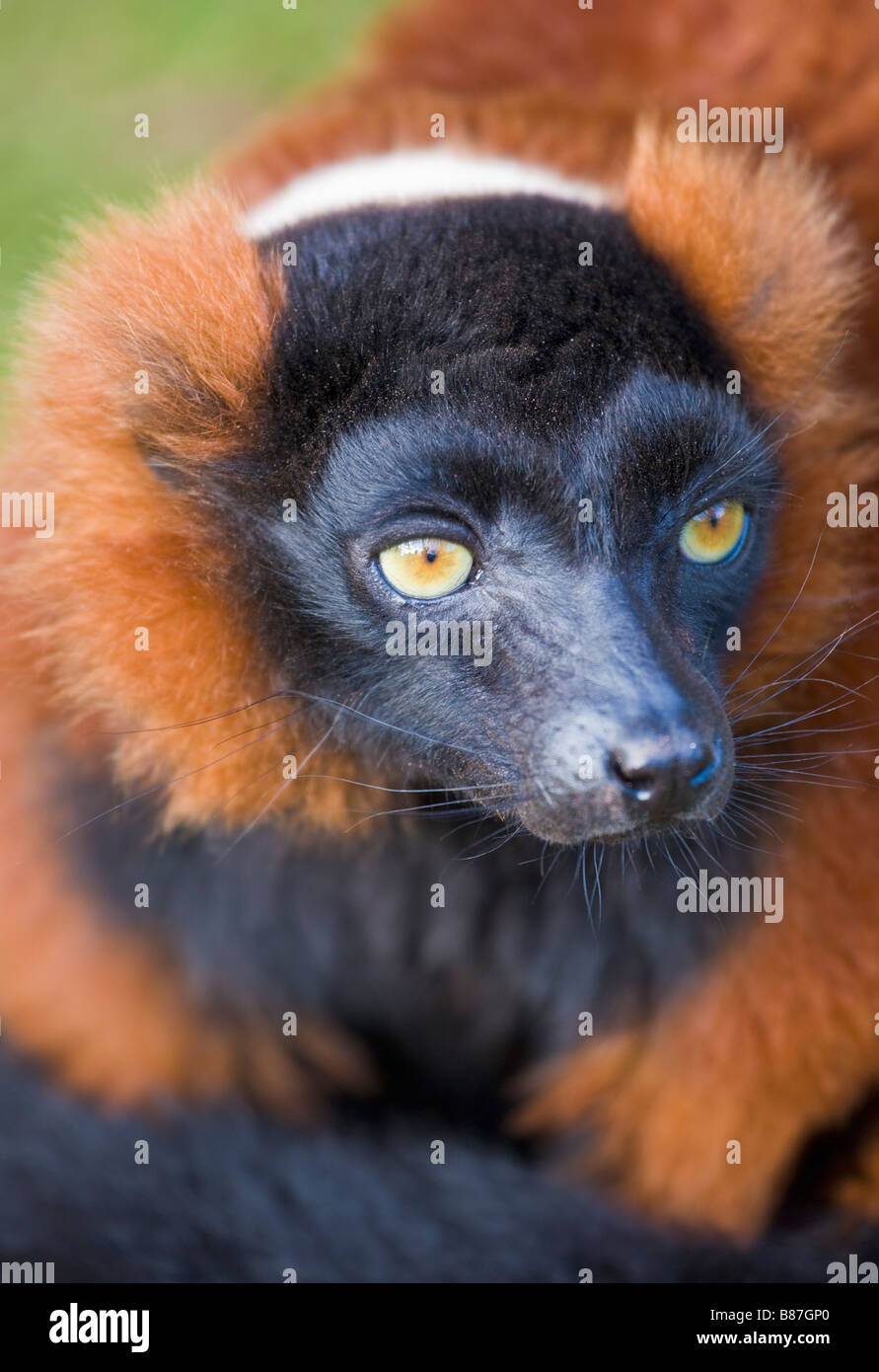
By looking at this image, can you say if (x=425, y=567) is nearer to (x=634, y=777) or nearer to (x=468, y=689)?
(x=468, y=689)

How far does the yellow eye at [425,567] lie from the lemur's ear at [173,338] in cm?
38

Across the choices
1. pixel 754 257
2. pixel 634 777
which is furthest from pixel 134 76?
pixel 634 777

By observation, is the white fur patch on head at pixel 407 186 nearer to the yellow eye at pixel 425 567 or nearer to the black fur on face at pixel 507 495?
the black fur on face at pixel 507 495

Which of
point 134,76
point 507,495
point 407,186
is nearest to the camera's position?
point 507,495

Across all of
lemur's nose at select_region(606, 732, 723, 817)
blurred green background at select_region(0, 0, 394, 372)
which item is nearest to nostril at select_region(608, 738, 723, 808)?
lemur's nose at select_region(606, 732, 723, 817)

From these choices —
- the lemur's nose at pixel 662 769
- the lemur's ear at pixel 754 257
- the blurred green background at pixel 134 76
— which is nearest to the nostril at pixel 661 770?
the lemur's nose at pixel 662 769

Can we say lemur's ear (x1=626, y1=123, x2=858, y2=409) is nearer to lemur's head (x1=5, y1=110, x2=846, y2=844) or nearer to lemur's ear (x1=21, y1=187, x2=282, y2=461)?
lemur's head (x1=5, y1=110, x2=846, y2=844)

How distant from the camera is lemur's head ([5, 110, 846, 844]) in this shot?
2.43 metres

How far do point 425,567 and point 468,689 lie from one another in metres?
0.23

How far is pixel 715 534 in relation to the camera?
2.70 metres

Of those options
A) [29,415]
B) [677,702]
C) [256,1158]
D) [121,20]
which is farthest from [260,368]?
[121,20]

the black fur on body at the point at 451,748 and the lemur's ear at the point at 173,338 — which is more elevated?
the lemur's ear at the point at 173,338

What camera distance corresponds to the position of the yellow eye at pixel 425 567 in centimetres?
249
